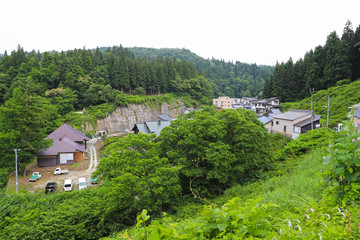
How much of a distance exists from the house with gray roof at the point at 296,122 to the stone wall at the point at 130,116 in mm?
28657

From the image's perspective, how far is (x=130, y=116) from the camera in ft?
143

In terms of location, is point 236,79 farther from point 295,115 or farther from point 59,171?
point 59,171

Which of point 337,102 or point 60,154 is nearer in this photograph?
point 60,154

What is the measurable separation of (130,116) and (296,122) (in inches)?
1253

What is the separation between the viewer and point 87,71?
1811 inches

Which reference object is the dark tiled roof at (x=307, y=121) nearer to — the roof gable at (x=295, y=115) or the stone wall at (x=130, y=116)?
the roof gable at (x=295, y=115)

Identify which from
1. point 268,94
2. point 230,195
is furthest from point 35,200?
point 268,94

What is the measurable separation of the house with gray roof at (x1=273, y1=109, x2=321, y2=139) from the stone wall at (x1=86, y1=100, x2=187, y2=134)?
28.7m

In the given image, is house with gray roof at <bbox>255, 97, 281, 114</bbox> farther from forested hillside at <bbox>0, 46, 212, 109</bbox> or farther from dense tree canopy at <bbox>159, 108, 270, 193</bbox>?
dense tree canopy at <bbox>159, 108, 270, 193</bbox>

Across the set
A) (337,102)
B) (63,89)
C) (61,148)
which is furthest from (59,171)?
(337,102)

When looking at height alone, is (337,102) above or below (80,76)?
below

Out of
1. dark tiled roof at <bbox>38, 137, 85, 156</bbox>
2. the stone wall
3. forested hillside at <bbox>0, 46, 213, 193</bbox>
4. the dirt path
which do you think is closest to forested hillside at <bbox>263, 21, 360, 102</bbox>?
forested hillside at <bbox>0, 46, 213, 193</bbox>

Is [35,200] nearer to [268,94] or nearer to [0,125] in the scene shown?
[0,125]

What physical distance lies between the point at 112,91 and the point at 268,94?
38836mm
